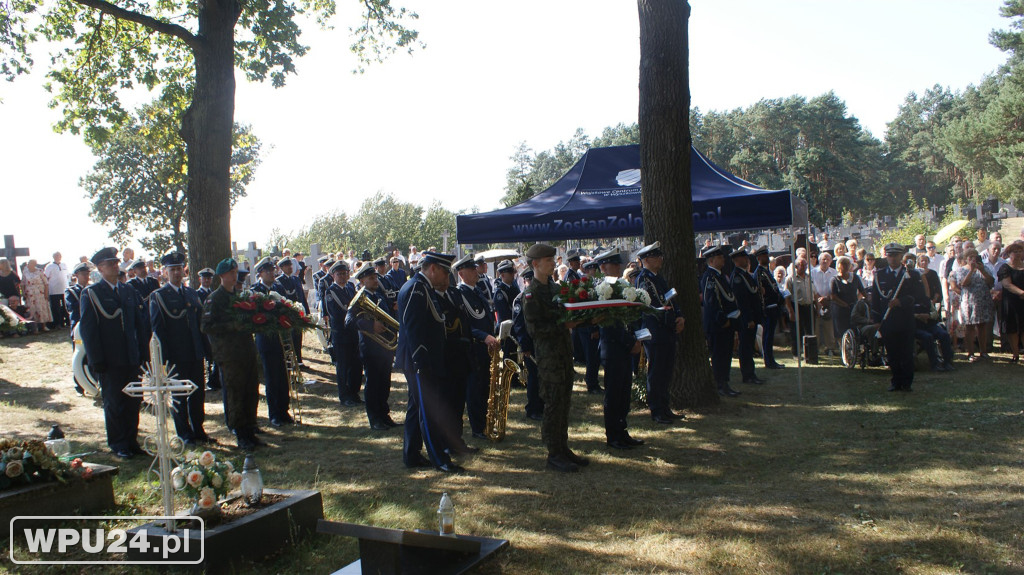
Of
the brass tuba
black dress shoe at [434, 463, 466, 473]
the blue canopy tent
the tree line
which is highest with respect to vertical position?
the tree line

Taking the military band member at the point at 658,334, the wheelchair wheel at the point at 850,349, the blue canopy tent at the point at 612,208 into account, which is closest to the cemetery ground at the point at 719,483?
the military band member at the point at 658,334

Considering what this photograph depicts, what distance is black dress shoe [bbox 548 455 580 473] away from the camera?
6711 mm

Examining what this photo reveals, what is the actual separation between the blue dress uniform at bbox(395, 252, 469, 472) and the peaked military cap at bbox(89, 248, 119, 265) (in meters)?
3.46

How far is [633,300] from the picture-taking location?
6.84 metres

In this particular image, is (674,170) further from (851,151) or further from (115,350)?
(851,151)

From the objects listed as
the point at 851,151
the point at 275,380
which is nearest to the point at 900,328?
the point at 275,380

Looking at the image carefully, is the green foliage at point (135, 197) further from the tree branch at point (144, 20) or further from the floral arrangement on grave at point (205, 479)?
the floral arrangement on grave at point (205, 479)

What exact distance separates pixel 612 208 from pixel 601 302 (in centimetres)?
607

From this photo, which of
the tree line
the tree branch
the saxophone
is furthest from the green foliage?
the saxophone

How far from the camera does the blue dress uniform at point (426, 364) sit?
268 inches

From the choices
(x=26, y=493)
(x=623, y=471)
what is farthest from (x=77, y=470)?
(x=623, y=471)

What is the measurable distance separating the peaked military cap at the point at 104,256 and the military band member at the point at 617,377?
550 cm

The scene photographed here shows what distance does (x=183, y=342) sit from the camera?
8.42 meters

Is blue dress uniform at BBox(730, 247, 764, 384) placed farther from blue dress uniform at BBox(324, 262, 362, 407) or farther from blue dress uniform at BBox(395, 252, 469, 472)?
blue dress uniform at BBox(324, 262, 362, 407)
